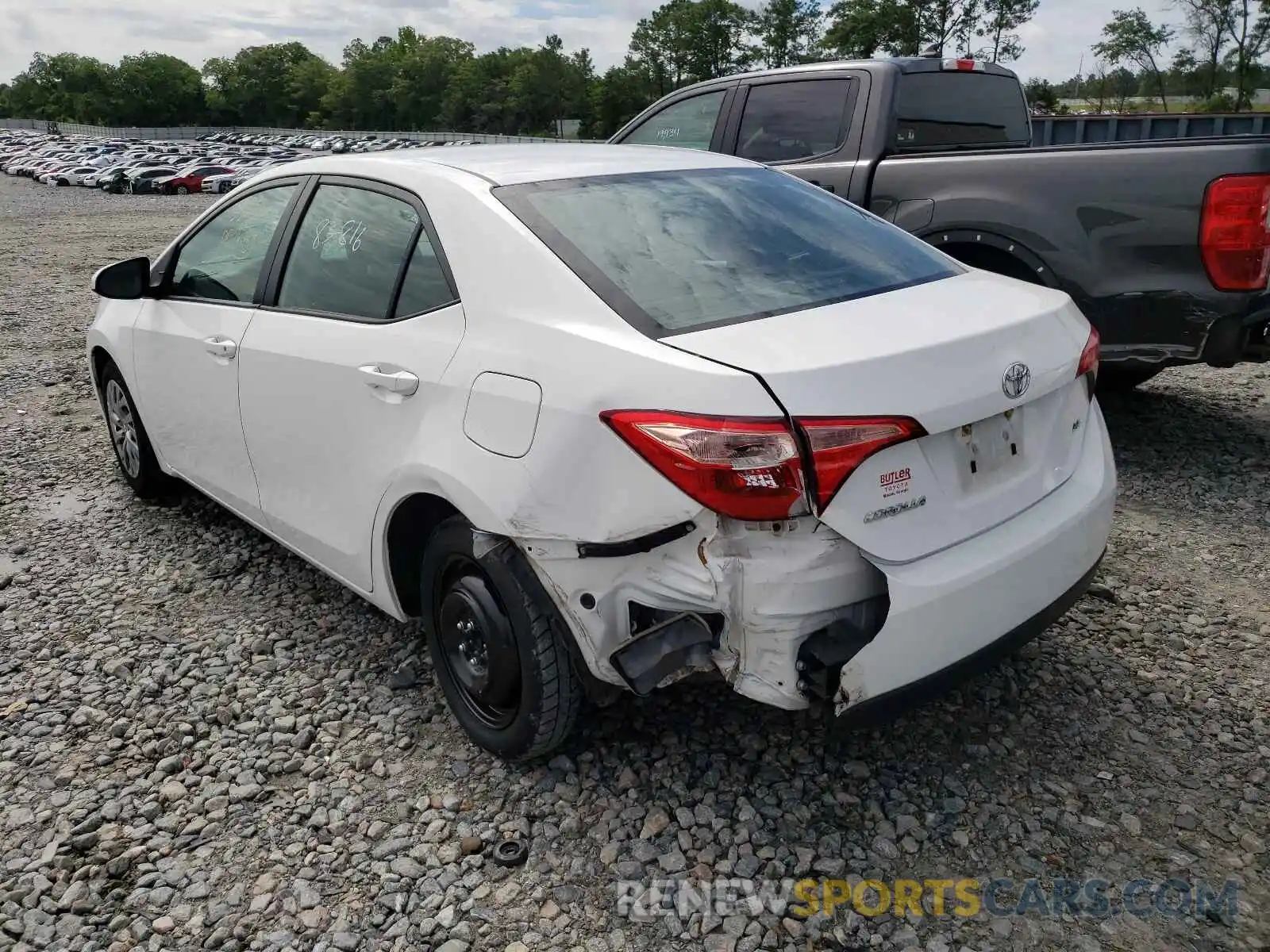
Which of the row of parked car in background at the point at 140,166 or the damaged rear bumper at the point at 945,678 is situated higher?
the row of parked car in background at the point at 140,166

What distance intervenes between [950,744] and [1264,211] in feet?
8.98

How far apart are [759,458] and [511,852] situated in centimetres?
122

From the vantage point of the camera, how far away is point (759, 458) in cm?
204

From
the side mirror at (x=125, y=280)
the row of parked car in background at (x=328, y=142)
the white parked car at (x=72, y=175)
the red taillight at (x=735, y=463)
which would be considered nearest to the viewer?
the red taillight at (x=735, y=463)

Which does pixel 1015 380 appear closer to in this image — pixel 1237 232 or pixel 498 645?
pixel 498 645

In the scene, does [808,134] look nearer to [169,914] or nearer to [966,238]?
[966,238]

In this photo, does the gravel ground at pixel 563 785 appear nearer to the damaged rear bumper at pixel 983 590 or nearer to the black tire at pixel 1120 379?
the damaged rear bumper at pixel 983 590

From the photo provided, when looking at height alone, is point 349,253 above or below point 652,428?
above

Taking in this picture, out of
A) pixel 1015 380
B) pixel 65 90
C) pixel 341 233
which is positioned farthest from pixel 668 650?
pixel 65 90

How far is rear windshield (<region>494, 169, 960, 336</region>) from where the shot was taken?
2.47m

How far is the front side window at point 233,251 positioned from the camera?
3533mm

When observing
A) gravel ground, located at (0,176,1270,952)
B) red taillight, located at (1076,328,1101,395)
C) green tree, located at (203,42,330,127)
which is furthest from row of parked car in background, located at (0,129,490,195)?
green tree, located at (203,42,330,127)

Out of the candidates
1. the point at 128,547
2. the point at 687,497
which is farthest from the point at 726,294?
the point at 128,547

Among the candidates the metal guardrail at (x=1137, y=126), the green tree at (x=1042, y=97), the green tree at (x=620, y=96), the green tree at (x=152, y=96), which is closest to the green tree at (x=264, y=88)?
the green tree at (x=152, y=96)
